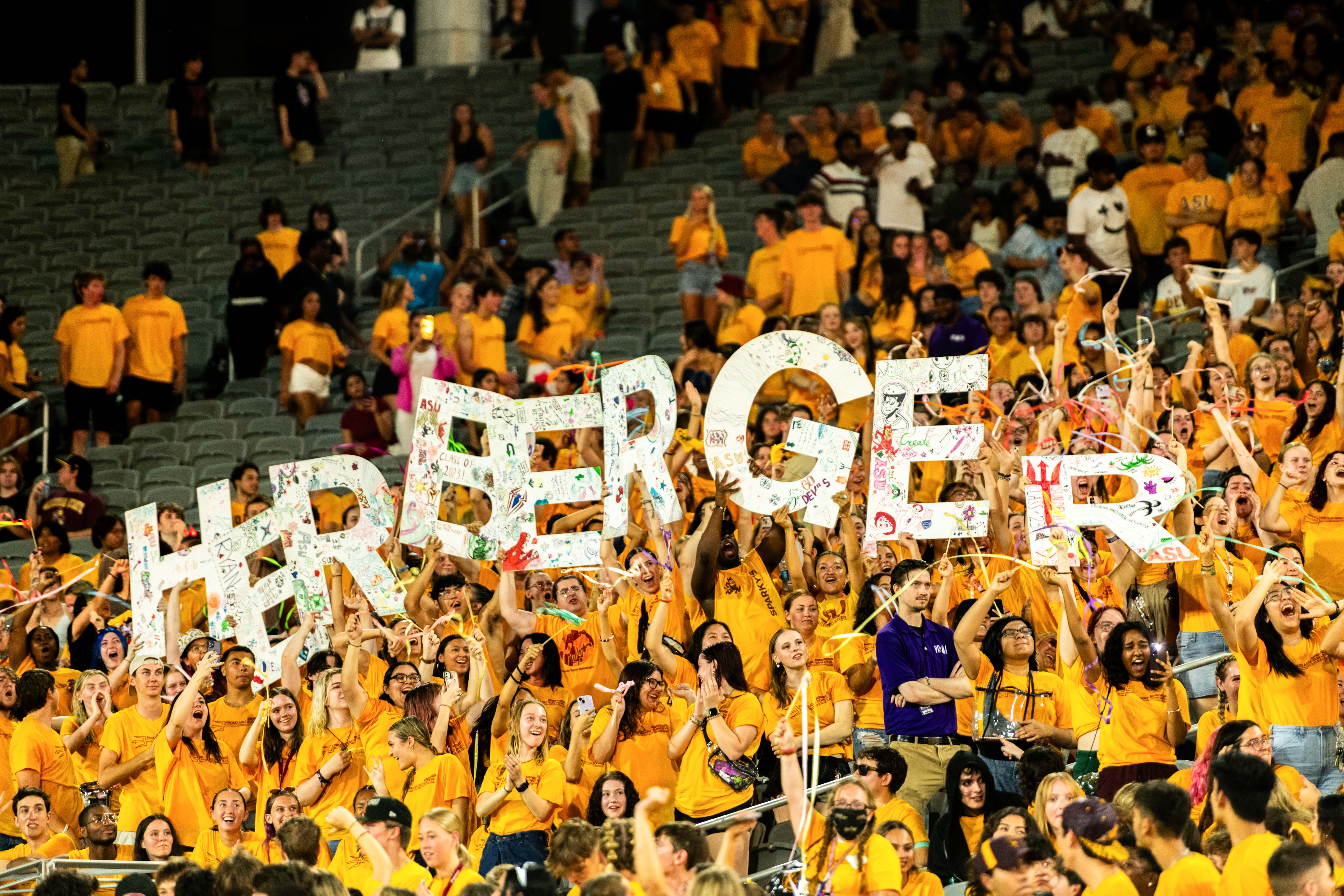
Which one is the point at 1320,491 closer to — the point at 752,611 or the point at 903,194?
the point at 752,611

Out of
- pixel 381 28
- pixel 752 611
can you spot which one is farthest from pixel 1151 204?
pixel 381 28

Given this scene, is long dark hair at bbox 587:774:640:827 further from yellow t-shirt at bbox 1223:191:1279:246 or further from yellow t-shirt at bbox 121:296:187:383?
yellow t-shirt at bbox 121:296:187:383

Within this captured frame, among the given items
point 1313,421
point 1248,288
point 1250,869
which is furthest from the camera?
point 1248,288

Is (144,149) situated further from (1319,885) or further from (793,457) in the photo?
(1319,885)

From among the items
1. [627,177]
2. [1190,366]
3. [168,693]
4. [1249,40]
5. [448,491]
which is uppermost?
[1249,40]

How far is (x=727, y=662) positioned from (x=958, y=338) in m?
4.28

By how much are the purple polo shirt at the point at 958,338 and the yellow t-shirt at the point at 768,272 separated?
6.23ft

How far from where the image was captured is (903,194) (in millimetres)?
14312

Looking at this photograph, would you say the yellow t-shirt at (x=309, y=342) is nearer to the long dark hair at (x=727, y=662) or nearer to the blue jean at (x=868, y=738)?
the long dark hair at (x=727, y=662)

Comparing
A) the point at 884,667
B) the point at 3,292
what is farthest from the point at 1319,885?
the point at 3,292

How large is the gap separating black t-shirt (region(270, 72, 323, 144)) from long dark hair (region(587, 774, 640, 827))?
12196 mm

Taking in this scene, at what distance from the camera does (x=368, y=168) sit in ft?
59.7

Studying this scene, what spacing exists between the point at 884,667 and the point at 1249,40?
9.24 meters

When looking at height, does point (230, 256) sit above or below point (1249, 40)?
below
